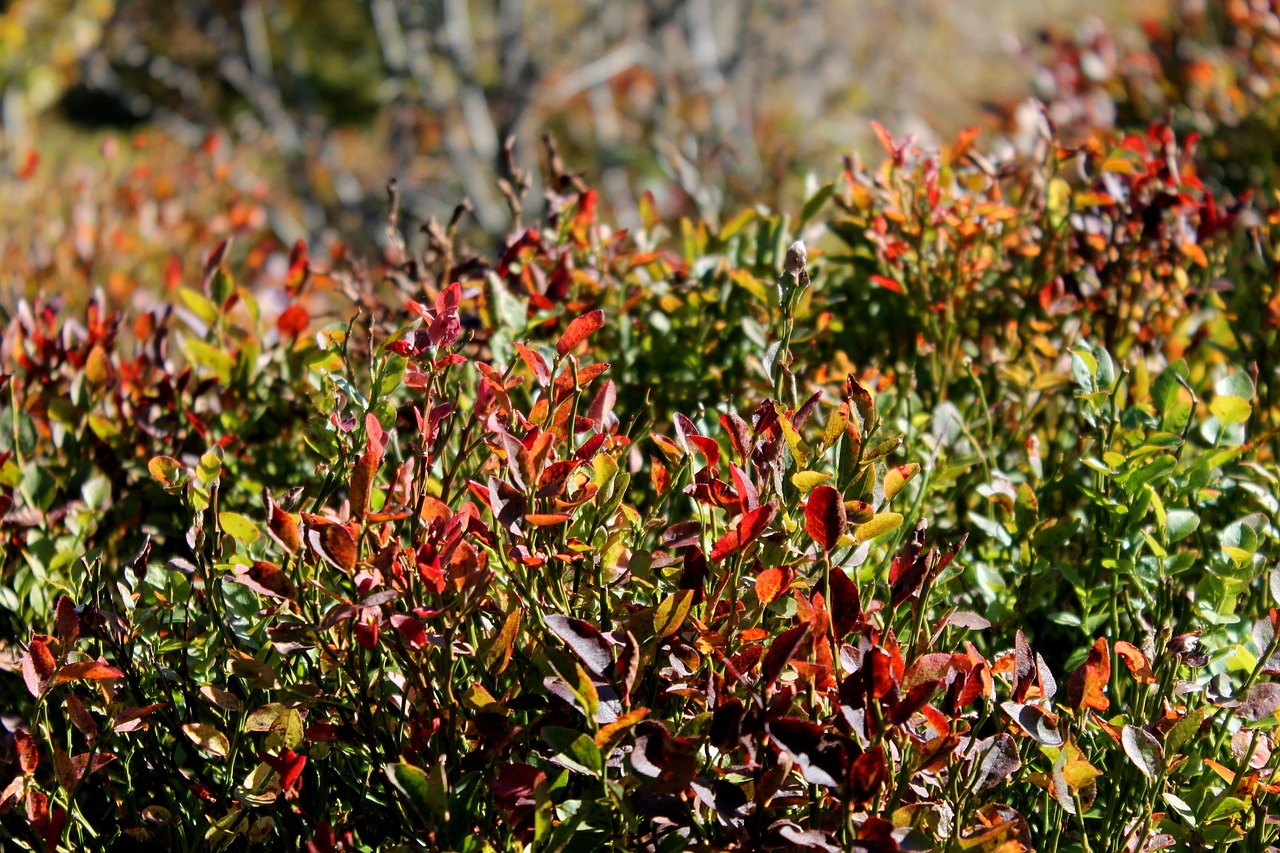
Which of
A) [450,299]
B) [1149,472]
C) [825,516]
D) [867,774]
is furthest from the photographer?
[1149,472]

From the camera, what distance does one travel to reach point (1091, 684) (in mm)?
1342

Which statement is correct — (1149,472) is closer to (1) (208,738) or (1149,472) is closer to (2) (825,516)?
(2) (825,516)

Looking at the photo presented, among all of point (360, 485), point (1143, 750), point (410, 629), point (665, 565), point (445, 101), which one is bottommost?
point (445, 101)

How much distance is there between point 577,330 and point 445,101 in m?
6.79

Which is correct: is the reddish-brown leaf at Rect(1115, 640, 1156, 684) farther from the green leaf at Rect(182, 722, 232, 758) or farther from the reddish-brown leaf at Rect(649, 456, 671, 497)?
the green leaf at Rect(182, 722, 232, 758)

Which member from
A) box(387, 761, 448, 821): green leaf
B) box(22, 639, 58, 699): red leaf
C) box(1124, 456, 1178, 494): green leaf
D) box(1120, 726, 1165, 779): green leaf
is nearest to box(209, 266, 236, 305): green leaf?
box(22, 639, 58, 699): red leaf

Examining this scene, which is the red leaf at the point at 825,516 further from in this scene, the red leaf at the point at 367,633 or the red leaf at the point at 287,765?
the red leaf at the point at 287,765

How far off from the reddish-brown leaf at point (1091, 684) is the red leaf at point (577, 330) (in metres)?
0.72

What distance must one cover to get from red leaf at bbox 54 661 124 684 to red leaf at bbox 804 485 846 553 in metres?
0.86

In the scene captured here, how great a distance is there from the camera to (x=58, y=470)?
214 centimetres

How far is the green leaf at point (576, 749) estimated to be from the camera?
1204 mm

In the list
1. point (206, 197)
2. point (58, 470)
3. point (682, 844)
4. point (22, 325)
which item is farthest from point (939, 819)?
point (206, 197)

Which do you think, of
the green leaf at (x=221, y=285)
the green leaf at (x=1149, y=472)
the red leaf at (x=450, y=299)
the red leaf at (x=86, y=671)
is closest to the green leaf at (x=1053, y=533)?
the green leaf at (x=1149, y=472)

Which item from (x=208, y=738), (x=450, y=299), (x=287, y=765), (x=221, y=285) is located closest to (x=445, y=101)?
(x=221, y=285)
